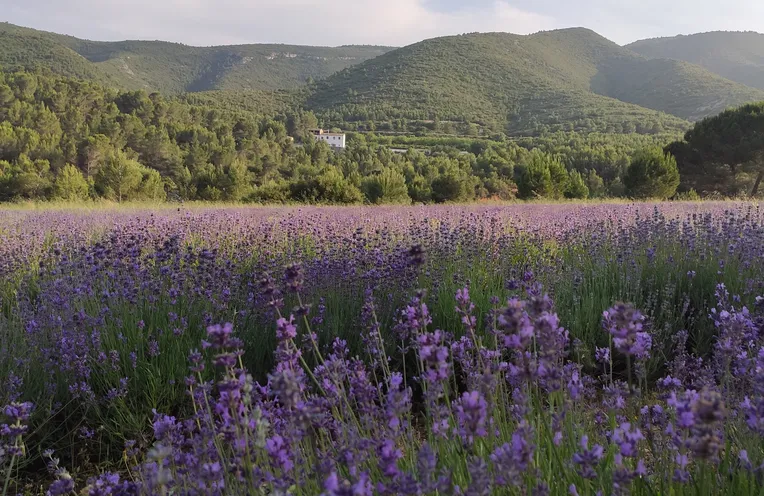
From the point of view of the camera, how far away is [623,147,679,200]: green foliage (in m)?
24.1

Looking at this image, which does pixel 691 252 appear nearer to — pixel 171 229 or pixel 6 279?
pixel 171 229

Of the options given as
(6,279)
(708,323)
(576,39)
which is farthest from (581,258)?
(576,39)

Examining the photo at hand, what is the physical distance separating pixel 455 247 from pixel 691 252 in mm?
1891

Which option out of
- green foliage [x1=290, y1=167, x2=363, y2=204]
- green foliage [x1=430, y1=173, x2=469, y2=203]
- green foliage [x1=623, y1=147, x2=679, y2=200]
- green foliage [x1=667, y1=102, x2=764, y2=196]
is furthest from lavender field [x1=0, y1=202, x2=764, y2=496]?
green foliage [x1=667, y1=102, x2=764, y2=196]

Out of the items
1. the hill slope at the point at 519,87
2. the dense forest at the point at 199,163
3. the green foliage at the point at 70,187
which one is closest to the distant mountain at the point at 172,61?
the hill slope at the point at 519,87

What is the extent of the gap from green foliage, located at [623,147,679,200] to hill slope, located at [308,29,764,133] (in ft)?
147

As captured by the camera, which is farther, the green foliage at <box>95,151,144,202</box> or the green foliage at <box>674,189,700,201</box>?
the green foliage at <box>95,151,144,202</box>

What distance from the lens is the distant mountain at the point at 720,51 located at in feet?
414

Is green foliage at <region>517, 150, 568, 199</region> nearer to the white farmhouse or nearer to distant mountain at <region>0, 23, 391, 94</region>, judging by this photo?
the white farmhouse

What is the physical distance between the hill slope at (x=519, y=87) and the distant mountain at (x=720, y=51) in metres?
32.0

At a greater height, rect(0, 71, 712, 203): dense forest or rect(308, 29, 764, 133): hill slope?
rect(308, 29, 764, 133): hill slope

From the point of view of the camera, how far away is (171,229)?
18.6ft

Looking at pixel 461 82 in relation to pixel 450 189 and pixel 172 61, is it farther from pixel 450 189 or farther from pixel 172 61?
pixel 450 189

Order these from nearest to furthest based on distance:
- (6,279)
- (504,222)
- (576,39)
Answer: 1. (6,279)
2. (504,222)
3. (576,39)
